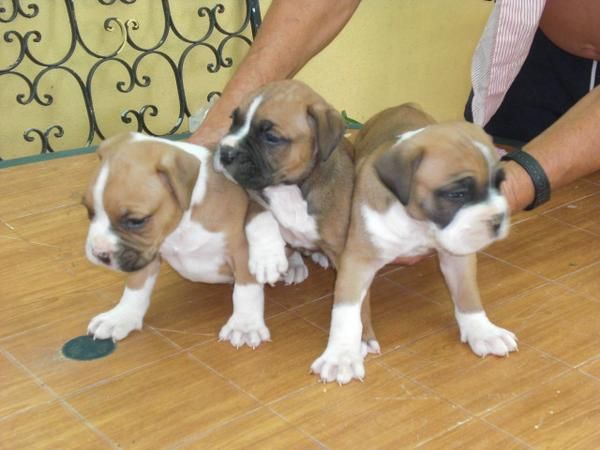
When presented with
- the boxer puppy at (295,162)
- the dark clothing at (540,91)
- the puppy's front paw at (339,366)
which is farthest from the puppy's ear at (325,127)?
the dark clothing at (540,91)

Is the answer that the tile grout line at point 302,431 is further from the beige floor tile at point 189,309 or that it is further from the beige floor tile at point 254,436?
the beige floor tile at point 189,309

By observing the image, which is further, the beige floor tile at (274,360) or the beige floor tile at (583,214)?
the beige floor tile at (583,214)

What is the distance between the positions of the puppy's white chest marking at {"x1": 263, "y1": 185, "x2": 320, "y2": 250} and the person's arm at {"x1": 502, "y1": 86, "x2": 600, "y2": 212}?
554mm

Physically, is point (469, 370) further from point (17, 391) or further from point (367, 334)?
point (17, 391)

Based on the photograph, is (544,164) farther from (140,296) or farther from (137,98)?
(137,98)

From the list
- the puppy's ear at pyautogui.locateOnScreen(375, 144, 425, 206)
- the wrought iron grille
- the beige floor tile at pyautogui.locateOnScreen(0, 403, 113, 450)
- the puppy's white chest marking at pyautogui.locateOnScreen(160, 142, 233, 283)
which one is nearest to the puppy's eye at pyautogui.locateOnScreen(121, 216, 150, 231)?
the puppy's white chest marking at pyautogui.locateOnScreen(160, 142, 233, 283)

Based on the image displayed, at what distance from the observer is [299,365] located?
1.96 meters

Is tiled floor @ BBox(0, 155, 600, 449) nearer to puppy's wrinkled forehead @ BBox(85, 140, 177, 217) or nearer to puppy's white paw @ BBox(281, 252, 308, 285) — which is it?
puppy's white paw @ BBox(281, 252, 308, 285)

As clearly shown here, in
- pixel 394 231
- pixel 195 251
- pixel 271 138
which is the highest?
pixel 271 138

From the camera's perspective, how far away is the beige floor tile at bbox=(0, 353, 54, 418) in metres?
1.79

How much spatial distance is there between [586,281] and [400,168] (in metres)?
0.74

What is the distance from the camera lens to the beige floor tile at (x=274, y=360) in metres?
1.87

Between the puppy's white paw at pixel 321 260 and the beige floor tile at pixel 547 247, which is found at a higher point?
the beige floor tile at pixel 547 247

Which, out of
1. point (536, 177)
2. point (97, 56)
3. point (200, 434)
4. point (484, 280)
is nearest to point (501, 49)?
point (536, 177)
